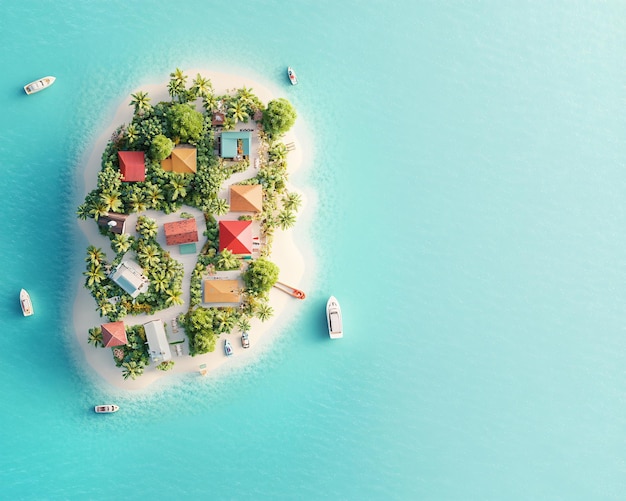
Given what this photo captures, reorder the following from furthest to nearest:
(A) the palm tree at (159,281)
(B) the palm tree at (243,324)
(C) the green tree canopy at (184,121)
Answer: (B) the palm tree at (243,324) < (A) the palm tree at (159,281) < (C) the green tree canopy at (184,121)

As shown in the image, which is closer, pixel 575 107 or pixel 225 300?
pixel 225 300

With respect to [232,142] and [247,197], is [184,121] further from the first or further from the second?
[247,197]

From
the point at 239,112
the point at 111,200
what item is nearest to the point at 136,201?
the point at 111,200

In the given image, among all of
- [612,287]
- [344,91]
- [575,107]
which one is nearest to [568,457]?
[612,287]

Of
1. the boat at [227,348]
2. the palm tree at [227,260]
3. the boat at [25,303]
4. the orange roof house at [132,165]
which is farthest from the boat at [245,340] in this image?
the boat at [25,303]

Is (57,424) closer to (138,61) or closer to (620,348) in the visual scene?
(138,61)

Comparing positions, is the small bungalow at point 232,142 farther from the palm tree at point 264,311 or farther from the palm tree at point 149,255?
the palm tree at point 264,311
